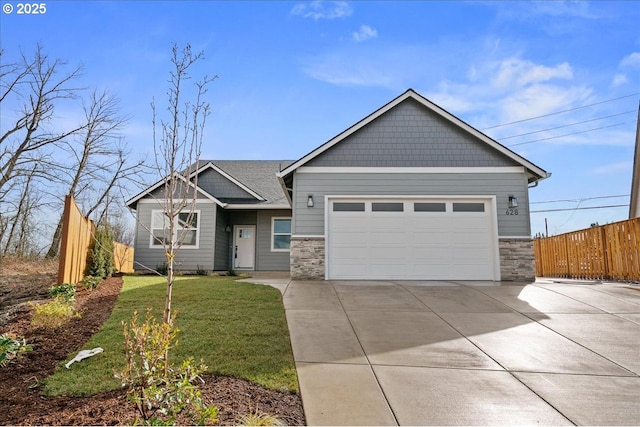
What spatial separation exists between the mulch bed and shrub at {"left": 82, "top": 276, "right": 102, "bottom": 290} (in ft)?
14.1

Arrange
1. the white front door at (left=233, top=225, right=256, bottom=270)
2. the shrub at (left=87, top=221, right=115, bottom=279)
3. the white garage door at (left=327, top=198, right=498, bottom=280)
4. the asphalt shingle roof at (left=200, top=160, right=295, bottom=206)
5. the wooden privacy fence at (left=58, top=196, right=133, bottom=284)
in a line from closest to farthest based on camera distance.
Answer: the wooden privacy fence at (left=58, top=196, right=133, bottom=284), the shrub at (left=87, top=221, right=115, bottom=279), the white garage door at (left=327, top=198, right=498, bottom=280), the white front door at (left=233, top=225, right=256, bottom=270), the asphalt shingle roof at (left=200, top=160, right=295, bottom=206)

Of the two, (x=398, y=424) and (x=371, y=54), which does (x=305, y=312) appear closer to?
(x=398, y=424)

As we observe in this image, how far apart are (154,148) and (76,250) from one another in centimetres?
579

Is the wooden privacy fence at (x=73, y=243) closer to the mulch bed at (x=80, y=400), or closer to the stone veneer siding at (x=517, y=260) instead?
the mulch bed at (x=80, y=400)

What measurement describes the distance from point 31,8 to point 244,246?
11051mm

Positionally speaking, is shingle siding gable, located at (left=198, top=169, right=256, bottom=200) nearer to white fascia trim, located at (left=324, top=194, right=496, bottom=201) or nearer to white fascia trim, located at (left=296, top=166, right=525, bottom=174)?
white fascia trim, located at (left=296, top=166, right=525, bottom=174)

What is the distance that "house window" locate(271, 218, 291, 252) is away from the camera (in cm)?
1700

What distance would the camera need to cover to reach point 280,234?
1708 cm

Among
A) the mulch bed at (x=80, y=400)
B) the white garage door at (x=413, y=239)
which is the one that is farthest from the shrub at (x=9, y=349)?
the white garage door at (x=413, y=239)

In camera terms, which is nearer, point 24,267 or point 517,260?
point 517,260

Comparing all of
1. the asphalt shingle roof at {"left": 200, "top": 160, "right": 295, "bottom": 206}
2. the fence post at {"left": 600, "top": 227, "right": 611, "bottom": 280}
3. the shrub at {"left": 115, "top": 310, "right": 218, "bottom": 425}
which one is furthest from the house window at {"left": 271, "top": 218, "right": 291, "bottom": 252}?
the shrub at {"left": 115, "top": 310, "right": 218, "bottom": 425}

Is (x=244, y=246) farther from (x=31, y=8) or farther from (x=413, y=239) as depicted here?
(x=31, y=8)

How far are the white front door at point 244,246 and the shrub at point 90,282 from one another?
25.3ft

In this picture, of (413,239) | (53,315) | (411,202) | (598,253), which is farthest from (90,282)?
(598,253)
